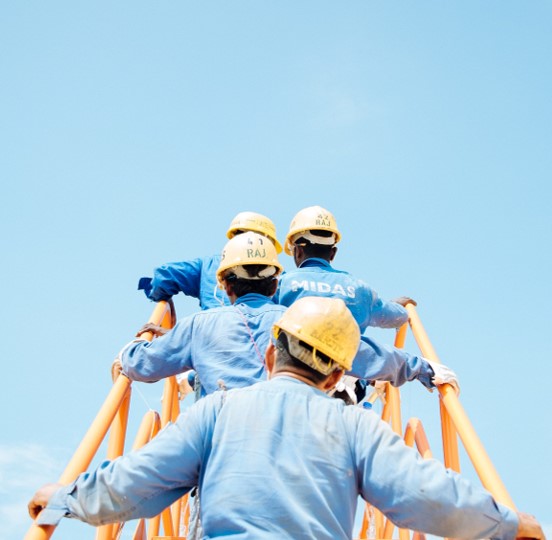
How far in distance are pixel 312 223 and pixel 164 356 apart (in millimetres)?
1952

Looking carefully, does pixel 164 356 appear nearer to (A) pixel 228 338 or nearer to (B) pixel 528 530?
(A) pixel 228 338

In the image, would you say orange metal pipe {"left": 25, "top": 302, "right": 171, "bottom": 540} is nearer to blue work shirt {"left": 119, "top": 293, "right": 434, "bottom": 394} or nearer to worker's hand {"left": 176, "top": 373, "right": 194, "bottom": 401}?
blue work shirt {"left": 119, "top": 293, "right": 434, "bottom": 394}

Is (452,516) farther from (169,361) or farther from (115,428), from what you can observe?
(115,428)

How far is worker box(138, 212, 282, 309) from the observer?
227 inches

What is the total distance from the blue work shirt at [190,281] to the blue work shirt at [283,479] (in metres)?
3.36

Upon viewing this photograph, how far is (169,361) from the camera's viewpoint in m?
3.71

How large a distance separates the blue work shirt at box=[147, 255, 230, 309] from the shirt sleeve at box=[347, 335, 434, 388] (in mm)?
1606

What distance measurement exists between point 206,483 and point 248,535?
212 millimetres

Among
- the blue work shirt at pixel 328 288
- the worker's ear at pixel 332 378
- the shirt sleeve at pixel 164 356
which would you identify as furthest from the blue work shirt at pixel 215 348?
the worker's ear at pixel 332 378

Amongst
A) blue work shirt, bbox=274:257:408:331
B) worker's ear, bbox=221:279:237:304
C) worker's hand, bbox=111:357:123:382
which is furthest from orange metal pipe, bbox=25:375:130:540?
blue work shirt, bbox=274:257:408:331

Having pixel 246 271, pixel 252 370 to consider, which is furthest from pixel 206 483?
pixel 246 271

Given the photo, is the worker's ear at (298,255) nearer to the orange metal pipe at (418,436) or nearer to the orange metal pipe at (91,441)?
the orange metal pipe at (418,436)

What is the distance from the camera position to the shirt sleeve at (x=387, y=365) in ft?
14.0

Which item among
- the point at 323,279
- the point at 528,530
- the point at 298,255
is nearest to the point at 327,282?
the point at 323,279
